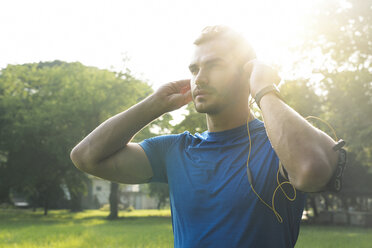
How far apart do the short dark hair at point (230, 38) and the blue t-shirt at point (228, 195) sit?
40 cm

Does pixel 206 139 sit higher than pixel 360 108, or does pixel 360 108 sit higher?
pixel 360 108

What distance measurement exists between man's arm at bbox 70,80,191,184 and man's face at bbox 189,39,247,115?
326 mm

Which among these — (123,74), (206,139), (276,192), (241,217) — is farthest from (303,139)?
(123,74)

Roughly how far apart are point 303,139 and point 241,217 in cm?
49

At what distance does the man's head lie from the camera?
235 cm

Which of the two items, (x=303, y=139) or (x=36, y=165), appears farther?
(x=36, y=165)

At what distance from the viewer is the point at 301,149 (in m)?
1.86

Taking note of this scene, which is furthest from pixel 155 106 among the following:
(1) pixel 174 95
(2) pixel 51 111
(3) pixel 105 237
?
(2) pixel 51 111

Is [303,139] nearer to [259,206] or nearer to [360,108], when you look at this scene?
[259,206]

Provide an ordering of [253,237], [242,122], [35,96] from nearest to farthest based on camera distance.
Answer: [253,237]
[242,122]
[35,96]

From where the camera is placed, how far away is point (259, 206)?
204cm

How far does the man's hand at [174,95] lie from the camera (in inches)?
105

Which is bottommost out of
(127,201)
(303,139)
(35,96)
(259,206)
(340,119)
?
(127,201)

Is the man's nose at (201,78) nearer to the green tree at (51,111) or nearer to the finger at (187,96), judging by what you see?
the finger at (187,96)
